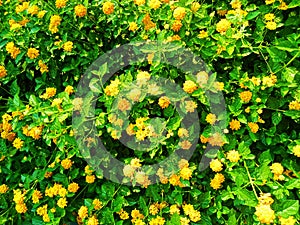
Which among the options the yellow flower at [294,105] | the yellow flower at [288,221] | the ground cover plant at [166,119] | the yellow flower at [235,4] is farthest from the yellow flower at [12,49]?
the yellow flower at [288,221]

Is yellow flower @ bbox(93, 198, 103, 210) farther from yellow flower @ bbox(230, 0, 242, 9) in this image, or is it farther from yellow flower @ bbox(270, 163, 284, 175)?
yellow flower @ bbox(230, 0, 242, 9)

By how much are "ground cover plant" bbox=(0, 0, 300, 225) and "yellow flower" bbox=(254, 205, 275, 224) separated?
0.19 feet

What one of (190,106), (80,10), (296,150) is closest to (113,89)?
(190,106)

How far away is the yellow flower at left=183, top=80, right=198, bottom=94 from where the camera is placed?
1.50 meters

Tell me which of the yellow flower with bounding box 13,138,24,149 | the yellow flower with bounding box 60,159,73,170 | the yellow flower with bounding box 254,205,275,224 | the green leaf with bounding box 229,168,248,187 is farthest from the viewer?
the yellow flower with bounding box 13,138,24,149

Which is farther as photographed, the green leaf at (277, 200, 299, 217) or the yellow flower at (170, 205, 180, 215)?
the yellow flower at (170, 205, 180, 215)

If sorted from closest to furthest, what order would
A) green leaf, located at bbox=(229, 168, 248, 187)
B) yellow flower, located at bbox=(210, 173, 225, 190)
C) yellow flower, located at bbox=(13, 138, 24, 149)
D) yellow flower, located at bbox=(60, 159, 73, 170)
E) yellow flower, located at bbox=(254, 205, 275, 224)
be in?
yellow flower, located at bbox=(254, 205, 275, 224) < green leaf, located at bbox=(229, 168, 248, 187) < yellow flower, located at bbox=(210, 173, 225, 190) < yellow flower, located at bbox=(60, 159, 73, 170) < yellow flower, located at bbox=(13, 138, 24, 149)

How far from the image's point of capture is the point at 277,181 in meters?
1.51

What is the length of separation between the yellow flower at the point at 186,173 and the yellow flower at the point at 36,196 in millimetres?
633

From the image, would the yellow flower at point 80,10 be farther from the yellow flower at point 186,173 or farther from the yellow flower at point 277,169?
the yellow flower at point 277,169

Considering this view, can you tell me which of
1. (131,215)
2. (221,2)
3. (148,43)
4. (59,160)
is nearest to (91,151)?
(59,160)

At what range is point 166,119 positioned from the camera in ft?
5.33

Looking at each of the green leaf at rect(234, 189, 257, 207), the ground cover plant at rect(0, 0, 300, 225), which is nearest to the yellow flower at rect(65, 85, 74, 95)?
the ground cover plant at rect(0, 0, 300, 225)

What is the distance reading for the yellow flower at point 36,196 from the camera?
1.66 metres
